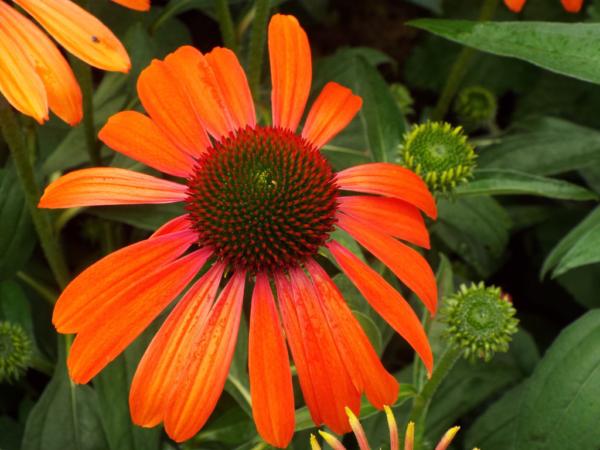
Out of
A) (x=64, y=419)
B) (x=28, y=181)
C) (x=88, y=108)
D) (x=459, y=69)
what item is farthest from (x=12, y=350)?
(x=459, y=69)

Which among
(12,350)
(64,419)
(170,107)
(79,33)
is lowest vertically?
(64,419)

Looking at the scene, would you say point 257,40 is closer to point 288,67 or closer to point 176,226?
point 288,67

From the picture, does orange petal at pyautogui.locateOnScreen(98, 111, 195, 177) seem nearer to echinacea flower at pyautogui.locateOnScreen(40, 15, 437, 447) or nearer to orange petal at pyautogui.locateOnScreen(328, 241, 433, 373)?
echinacea flower at pyautogui.locateOnScreen(40, 15, 437, 447)

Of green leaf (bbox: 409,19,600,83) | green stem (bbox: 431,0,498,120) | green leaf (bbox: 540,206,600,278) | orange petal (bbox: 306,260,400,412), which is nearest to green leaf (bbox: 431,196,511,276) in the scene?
green stem (bbox: 431,0,498,120)

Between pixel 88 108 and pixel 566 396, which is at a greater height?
pixel 88 108

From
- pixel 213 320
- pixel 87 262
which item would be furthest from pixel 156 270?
pixel 87 262

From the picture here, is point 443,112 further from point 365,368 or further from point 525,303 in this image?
point 365,368
